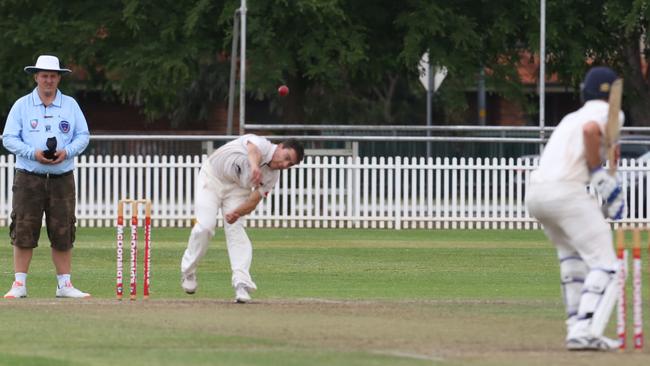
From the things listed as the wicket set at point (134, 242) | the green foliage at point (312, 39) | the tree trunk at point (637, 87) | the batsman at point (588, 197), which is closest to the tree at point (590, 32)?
the green foliage at point (312, 39)

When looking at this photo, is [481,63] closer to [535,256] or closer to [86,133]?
[535,256]

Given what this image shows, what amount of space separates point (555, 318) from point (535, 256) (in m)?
8.47

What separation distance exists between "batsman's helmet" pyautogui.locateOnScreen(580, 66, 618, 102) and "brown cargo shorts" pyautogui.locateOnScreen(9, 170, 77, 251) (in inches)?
214

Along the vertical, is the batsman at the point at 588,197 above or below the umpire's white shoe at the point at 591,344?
above

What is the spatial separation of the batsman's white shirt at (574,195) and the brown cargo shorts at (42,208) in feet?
17.1

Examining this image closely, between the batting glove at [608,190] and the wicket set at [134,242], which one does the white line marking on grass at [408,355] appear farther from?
the wicket set at [134,242]

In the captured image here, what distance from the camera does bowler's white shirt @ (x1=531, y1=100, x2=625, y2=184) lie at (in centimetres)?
1047

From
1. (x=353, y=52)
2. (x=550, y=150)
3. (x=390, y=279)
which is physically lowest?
(x=390, y=279)

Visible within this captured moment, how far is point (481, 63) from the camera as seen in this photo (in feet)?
108

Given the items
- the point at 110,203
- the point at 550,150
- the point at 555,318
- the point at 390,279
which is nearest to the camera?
the point at 550,150

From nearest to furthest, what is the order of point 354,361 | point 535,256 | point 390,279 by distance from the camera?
1. point 354,361
2. point 390,279
3. point 535,256

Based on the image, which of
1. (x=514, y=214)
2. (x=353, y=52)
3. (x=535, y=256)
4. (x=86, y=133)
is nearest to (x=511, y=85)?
(x=353, y=52)

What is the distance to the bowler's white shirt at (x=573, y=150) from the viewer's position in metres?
10.5

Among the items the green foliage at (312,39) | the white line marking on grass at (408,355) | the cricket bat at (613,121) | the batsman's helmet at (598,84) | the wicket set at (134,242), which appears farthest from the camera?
the green foliage at (312,39)
